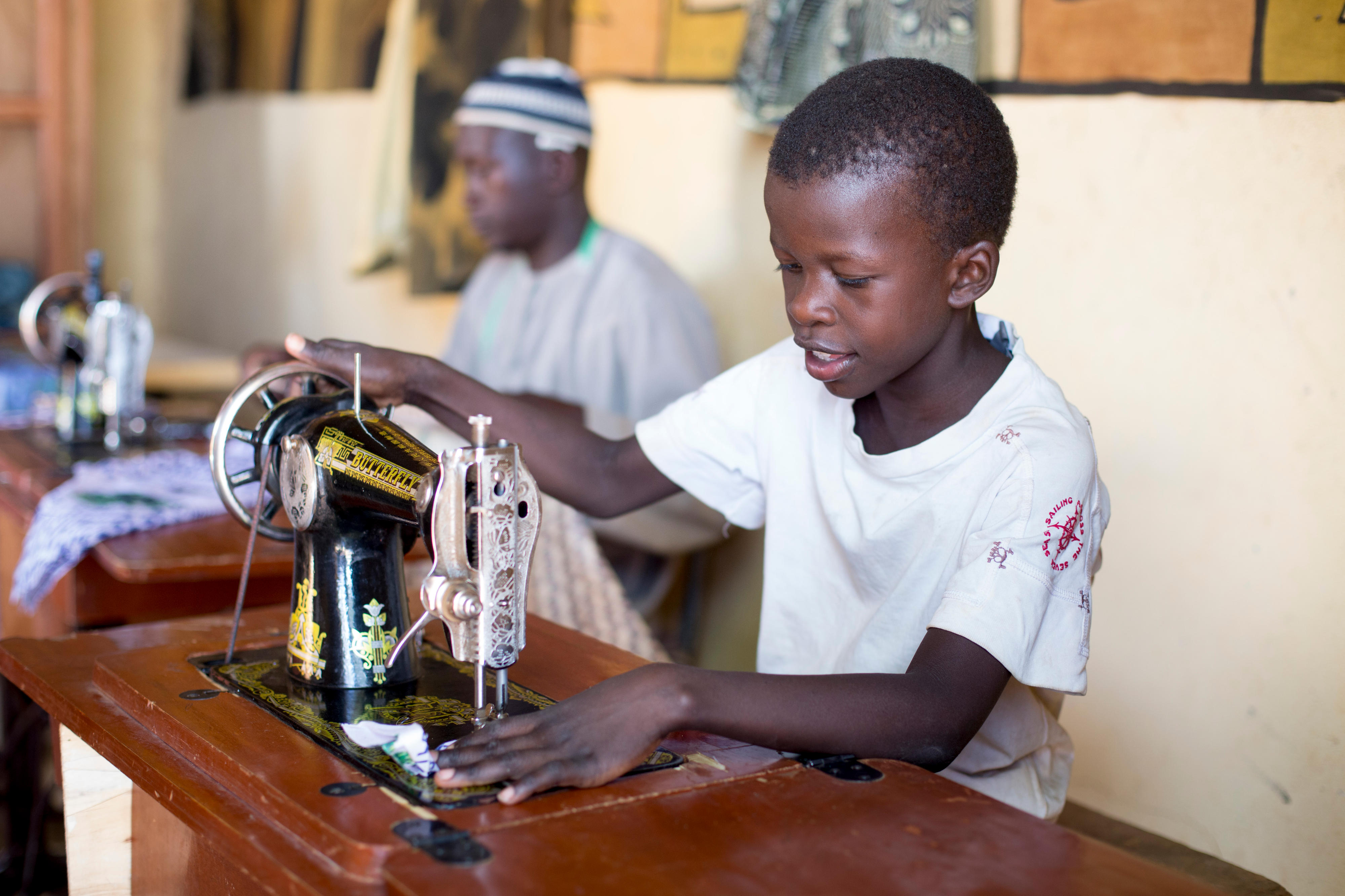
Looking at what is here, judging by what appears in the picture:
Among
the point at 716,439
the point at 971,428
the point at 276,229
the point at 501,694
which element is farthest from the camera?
the point at 276,229

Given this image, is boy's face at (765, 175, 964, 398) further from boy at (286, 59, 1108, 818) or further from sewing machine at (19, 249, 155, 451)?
sewing machine at (19, 249, 155, 451)

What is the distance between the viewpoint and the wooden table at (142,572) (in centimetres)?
192

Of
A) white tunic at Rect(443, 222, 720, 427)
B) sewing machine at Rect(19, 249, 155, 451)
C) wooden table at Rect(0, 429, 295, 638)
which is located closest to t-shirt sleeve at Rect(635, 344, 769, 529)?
wooden table at Rect(0, 429, 295, 638)

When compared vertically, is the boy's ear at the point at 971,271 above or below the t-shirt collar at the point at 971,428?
above

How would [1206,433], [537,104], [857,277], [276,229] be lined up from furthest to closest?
[276,229] → [537,104] → [1206,433] → [857,277]

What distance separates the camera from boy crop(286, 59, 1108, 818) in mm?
1168

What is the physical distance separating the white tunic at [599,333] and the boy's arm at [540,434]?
858mm

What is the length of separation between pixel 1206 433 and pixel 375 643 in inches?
53.9

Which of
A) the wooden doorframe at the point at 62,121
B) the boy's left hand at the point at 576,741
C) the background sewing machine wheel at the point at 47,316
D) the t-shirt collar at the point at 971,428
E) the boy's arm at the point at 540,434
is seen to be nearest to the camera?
the boy's left hand at the point at 576,741

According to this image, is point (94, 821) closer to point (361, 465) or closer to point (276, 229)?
point (361, 465)

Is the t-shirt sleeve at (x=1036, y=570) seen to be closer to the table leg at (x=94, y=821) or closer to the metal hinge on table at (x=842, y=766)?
the metal hinge on table at (x=842, y=766)

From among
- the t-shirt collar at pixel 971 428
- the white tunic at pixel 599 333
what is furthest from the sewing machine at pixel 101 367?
the t-shirt collar at pixel 971 428

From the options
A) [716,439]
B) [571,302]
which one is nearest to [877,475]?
[716,439]

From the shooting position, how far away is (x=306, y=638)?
1392 millimetres
